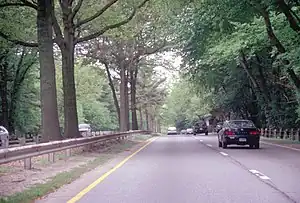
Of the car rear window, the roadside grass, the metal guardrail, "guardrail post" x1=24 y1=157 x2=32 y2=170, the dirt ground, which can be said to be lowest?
the roadside grass

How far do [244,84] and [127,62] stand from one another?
13913mm

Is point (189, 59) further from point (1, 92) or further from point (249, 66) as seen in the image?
point (1, 92)

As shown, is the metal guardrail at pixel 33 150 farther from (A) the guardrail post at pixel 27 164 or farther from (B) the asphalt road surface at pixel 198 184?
(B) the asphalt road surface at pixel 198 184

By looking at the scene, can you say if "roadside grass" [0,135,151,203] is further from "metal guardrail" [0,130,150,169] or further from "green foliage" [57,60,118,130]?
"green foliage" [57,60,118,130]

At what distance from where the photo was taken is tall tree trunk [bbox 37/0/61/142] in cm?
2097

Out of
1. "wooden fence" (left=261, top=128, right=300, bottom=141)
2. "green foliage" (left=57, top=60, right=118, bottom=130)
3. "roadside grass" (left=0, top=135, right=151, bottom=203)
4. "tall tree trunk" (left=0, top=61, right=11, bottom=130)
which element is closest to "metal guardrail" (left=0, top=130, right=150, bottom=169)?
"roadside grass" (left=0, top=135, right=151, bottom=203)

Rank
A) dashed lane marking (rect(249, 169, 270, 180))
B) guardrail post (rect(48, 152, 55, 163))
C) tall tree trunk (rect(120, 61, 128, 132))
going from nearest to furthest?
dashed lane marking (rect(249, 169, 270, 180)) → guardrail post (rect(48, 152, 55, 163)) → tall tree trunk (rect(120, 61, 128, 132))

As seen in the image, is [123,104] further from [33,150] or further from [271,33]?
[33,150]

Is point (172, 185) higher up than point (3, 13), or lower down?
lower down

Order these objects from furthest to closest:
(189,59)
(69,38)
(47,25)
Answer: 1. (189,59)
2. (69,38)
3. (47,25)

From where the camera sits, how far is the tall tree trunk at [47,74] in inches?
826

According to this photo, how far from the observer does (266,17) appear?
27.2 m

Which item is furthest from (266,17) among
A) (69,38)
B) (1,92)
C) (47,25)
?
(1,92)

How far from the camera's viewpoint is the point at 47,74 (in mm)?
21250
